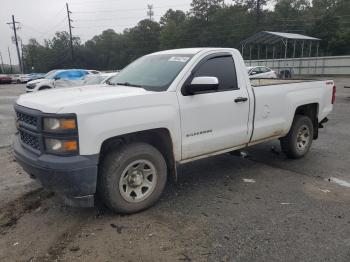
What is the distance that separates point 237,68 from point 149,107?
175 cm

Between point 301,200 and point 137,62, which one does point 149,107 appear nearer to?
point 137,62

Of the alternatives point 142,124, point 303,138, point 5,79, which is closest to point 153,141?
point 142,124

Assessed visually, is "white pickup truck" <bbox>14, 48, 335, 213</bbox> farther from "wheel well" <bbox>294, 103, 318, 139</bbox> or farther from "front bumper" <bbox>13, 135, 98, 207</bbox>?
"wheel well" <bbox>294, 103, 318, 139</bbox>

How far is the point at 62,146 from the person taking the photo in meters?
3.40

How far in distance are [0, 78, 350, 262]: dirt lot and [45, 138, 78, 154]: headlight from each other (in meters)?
0.90

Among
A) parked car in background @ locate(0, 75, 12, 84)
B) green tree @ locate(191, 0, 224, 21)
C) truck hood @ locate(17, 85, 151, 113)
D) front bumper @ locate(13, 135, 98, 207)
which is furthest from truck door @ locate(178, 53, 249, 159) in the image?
green tree @ locate(191, 0, 224, 21)

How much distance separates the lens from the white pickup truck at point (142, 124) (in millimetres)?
3416

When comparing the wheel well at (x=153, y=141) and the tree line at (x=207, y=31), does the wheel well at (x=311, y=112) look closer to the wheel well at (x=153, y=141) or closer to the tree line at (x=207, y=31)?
the wheel well at (x=153, y=141)

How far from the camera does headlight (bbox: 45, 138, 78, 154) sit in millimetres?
3375

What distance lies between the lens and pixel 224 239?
136 inches

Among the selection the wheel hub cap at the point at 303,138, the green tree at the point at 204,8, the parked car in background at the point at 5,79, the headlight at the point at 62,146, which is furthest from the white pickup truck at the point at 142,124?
the green tree at the point at 204,8

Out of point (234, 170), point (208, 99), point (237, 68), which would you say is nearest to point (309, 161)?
point (234, 170)

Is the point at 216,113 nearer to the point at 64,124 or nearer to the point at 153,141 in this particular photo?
the point at 153,141

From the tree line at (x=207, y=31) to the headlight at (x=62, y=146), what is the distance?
45.1 m
